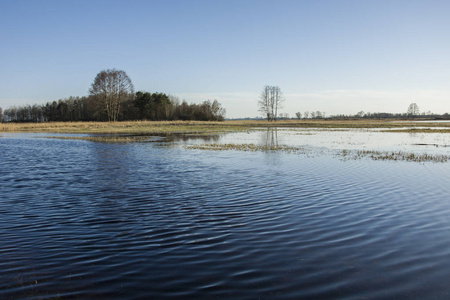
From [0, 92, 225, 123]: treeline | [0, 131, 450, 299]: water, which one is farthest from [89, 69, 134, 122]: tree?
[0, 131, 450, 299]: water

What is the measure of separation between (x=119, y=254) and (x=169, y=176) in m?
9.11

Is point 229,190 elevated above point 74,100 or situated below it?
below

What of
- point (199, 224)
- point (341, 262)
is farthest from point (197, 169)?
point (341, 262)

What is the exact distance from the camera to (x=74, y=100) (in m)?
128

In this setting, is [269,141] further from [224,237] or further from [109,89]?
[109,89]

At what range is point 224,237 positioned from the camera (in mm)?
7656

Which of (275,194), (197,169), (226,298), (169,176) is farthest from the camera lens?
(197,169)

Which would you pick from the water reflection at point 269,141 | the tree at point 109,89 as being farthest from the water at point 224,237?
the tree at point 109,89

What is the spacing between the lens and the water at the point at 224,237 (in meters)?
5.41

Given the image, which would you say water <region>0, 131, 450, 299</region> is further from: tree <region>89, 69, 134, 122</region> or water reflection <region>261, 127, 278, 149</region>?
tree <region>89, 69, 134, 122</region>

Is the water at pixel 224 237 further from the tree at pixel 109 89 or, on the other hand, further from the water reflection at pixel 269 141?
the tree at pixel 109 89

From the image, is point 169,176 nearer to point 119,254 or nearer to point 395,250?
point 119,254

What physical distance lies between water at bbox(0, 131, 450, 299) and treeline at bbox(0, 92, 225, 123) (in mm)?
75397

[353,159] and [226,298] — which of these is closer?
[226,298]
